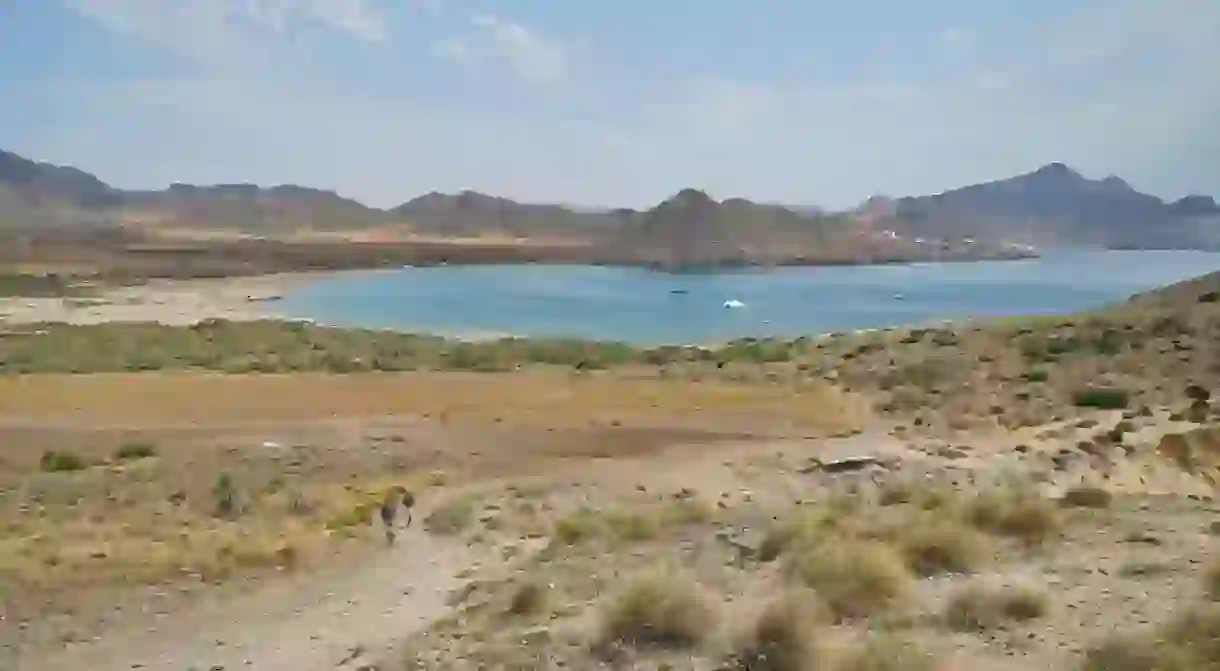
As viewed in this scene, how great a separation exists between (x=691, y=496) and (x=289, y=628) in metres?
6.69

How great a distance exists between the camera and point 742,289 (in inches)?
4493

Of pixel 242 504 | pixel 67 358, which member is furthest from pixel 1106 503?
pixel 67 358

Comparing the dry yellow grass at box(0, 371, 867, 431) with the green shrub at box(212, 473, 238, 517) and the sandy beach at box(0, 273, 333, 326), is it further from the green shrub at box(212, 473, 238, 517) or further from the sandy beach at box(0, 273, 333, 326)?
the sandy beach at box(0, 273, 333, 326)

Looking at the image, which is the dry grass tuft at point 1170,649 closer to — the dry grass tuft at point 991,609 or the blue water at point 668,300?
the dry grass tuft at point 991,609

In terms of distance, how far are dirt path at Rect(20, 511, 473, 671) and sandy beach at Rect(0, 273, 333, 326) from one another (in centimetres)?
4780

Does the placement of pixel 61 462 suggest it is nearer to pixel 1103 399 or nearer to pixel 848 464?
pixel 848 464

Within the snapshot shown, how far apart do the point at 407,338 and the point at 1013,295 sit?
74.2 meters

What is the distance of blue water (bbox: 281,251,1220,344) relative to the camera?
6250 centimetres

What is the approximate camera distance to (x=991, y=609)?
673cm

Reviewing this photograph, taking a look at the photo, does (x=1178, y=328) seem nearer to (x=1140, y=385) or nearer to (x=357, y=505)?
(x=1140, y=385)

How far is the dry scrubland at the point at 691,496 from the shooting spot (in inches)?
265

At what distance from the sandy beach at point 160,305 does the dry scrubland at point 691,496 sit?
88.0 ft

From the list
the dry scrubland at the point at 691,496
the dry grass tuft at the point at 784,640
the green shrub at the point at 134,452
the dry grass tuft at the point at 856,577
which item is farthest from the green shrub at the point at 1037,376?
the dry grass tuft at the point at 784,640

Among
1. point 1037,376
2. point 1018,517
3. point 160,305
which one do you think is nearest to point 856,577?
point 1018,517
